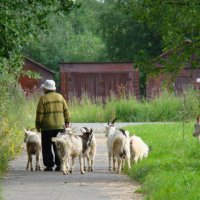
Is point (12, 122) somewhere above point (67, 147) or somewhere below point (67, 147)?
above

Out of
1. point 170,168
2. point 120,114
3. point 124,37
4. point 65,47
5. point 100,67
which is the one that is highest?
point 124,37

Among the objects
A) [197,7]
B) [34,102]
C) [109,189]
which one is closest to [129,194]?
[109,189]

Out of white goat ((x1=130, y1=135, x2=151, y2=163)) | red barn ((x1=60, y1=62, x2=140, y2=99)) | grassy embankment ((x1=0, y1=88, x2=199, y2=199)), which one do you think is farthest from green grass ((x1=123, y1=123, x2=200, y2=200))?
red barn ((x1=60, y1=62, x2=140, y2=99))

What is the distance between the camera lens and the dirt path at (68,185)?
677 inches

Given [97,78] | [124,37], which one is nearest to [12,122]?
[97,78]

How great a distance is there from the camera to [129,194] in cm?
1747

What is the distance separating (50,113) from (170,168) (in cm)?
430

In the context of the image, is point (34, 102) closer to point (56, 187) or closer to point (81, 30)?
point (56, 187)

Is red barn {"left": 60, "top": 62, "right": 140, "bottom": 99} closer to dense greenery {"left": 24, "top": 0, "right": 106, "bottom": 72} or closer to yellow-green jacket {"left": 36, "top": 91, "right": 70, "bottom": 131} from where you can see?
dense greenery {"left": 24, "top": 0, "right": 106, "bottom": 72}

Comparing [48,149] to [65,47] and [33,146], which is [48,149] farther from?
[65,47]

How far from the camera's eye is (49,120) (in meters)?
23.3

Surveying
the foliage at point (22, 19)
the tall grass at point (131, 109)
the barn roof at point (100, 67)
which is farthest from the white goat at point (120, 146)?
the barn roof at point (100, 67)

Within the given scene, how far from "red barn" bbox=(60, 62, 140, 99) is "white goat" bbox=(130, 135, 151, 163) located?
3118cm

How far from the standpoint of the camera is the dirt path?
677 inches
